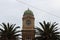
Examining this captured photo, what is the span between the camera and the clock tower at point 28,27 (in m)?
82.1

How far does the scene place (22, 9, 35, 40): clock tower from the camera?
82.1 m

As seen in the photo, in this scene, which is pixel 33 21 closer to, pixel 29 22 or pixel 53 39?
pixel 29 22

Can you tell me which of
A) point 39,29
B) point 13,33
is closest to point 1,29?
point 13,33

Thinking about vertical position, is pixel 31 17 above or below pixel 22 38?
above

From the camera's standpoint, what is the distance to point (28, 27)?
82.8 meters

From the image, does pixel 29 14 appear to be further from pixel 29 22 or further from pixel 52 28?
pixel 52 28

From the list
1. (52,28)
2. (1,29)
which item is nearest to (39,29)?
(52,28)

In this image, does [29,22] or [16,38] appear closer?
[16,38]

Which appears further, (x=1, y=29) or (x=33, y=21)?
(x=33, y=21)

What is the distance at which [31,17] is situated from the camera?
8250 cm

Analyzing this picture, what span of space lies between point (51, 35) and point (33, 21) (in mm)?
11470

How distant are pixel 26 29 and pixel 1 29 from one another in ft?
38.5

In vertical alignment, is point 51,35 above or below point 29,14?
below

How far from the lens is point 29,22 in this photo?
83.1 m
